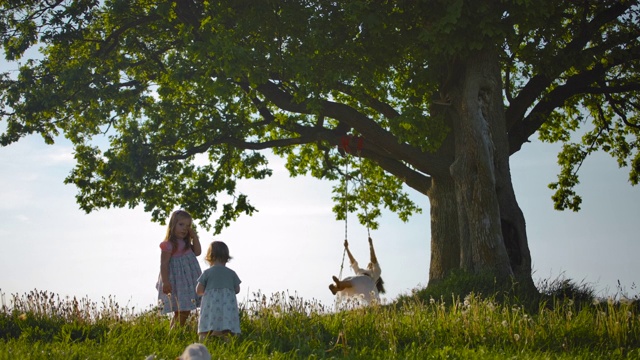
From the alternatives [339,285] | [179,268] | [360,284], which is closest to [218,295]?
[179,268]

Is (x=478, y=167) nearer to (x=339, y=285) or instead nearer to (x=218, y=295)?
(x=339, y=285)

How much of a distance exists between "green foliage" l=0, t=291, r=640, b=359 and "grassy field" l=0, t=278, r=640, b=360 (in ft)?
0.05

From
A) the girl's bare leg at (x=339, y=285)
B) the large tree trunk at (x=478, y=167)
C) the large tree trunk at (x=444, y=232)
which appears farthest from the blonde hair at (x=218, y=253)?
the large tree trunk at (x=444, y=232)

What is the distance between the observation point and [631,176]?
86.5 feet

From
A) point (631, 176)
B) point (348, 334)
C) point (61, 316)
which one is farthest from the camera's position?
point (631, 176)

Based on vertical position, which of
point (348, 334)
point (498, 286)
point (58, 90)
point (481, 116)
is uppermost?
point (58, 90)

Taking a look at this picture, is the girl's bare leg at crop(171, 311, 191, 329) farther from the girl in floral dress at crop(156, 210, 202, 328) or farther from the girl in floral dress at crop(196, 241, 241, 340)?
the girl in floral dress at crop(196, 241, 241, 340)

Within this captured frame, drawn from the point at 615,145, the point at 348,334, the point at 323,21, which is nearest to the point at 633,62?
the point at 615,145

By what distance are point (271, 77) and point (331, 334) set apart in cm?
1021

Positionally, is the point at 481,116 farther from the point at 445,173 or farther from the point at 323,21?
the point at 323,21

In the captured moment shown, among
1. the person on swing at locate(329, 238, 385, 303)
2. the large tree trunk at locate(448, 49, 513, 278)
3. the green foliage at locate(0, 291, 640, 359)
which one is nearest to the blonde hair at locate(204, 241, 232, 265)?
the green foliage at locate(0, 291, 640, 359)

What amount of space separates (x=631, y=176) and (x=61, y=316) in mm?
20851

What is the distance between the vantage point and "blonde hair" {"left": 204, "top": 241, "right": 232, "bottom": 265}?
10.1 m

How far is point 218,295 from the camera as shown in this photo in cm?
1002
